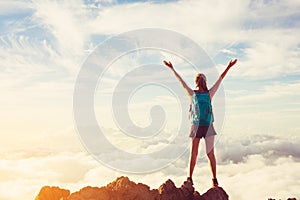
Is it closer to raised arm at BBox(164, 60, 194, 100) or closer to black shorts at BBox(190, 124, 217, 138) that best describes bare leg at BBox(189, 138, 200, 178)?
black shorts at BBox(190, 124, 217, 138)

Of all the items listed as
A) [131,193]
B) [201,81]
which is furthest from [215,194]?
[201,81]

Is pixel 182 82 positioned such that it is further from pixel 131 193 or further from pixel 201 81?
pixel 131 193

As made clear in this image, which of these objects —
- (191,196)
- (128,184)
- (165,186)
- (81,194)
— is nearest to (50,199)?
(81,194)

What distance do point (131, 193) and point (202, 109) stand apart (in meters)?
3.98

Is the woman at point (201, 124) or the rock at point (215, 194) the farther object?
the woman at point (201, 124)

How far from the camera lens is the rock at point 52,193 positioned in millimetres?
14047

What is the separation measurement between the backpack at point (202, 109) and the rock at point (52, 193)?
548 centimetres

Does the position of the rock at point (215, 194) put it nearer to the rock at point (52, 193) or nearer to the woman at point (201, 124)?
the woman at point (201, 124)

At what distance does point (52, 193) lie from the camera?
14141 millimetres

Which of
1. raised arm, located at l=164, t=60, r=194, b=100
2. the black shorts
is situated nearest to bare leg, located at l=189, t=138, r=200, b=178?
the black shorts

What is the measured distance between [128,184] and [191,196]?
2315 millimetres

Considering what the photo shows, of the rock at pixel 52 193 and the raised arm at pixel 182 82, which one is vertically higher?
the raised arm at pixel 182 82

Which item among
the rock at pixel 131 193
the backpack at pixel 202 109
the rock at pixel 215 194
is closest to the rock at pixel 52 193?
the rock at pixel 131 193

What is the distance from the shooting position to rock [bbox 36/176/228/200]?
1312 centimetres
